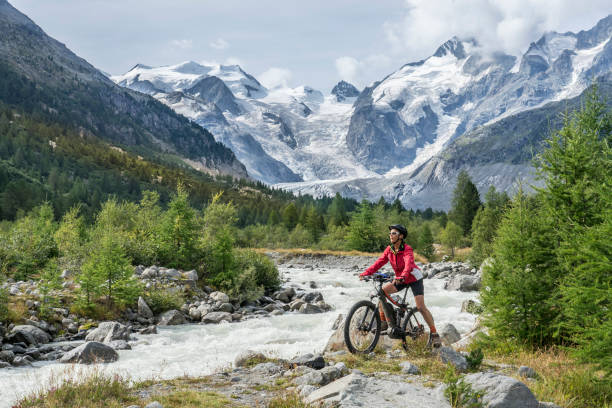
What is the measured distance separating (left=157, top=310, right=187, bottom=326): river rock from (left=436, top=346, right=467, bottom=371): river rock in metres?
12.4

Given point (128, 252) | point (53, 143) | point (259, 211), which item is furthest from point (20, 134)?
point (128, 252)

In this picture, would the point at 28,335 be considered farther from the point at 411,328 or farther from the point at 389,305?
the point at 411,328

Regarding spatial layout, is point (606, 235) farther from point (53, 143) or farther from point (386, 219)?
point (53, 143)

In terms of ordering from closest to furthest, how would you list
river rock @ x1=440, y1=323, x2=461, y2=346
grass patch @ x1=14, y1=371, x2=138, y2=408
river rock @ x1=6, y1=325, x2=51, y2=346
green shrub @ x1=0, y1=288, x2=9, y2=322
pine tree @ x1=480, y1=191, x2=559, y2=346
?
1. grass patch @ x1=14, y1=371, x2=138, y2=408
2. pine tree @ x1=480, y1=191, x2=559, y2=346
3. river rock @ x1=440, y1=323, x2=461, y2=346
4. river rock @ x1=6, y1=325, x2=51, y2=346
5. green shrub @ x1=0, y1=288, x2=9, y2=322

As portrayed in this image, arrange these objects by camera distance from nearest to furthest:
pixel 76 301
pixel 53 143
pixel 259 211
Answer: pixel 76 301
pixel 259 211
pixel 53 143

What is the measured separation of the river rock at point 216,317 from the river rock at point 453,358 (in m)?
12.0

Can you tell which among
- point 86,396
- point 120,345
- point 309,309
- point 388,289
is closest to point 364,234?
point 309,309

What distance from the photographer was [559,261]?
10305mm

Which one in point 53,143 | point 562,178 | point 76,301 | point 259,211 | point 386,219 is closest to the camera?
point 562,178

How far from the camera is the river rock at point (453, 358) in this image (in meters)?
8.48

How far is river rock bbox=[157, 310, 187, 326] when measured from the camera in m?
17.6

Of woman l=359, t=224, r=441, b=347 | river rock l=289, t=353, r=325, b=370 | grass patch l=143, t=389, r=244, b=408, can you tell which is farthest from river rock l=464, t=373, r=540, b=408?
grass patch l=143, t=389, r=244, b=408

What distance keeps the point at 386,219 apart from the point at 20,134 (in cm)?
12200

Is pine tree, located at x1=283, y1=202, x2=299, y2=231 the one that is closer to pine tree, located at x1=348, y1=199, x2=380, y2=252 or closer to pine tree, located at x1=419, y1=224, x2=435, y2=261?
pine tree, located at x1=348, y1=199, x2=380, y2=252
